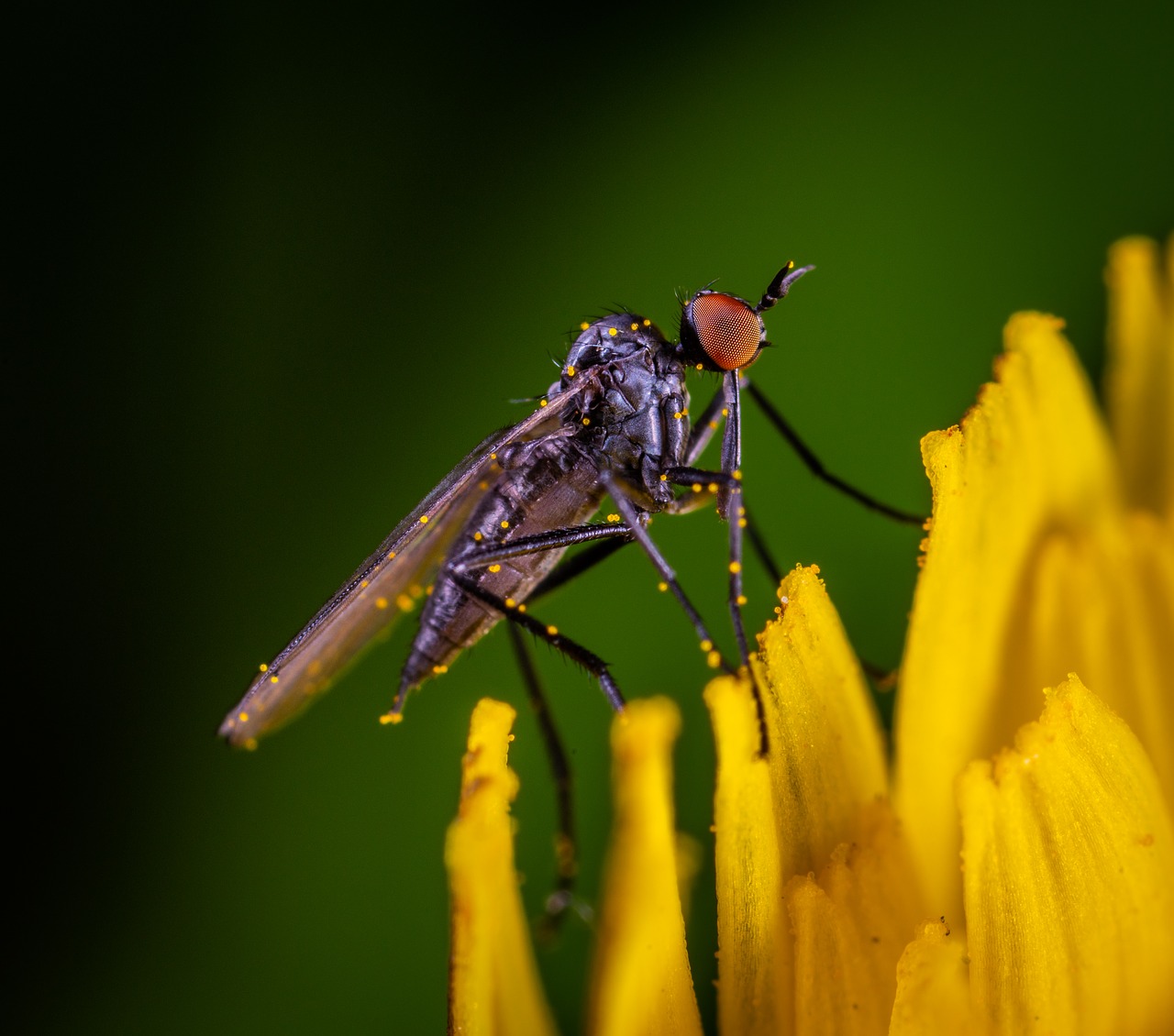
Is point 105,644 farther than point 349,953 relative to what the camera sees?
Yes

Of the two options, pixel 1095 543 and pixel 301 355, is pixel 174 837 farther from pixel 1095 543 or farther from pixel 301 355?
pixel 1095 543

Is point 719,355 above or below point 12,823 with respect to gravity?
above

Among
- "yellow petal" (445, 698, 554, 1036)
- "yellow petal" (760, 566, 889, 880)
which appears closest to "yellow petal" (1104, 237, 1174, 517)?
"yellow petal" (760, 566, 889, 880)

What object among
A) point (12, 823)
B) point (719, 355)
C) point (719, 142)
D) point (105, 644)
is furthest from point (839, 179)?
point (12, 823)

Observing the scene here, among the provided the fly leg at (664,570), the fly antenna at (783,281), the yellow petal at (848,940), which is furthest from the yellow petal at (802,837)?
the fly antenna at (783,281)

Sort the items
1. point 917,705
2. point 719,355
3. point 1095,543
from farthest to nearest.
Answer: point 719,355
point 1095,543
point 917,705

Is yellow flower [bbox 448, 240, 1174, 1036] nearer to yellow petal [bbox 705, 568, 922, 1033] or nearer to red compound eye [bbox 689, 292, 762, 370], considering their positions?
yellow petal [bbox 705, 568, 922, 1033]
